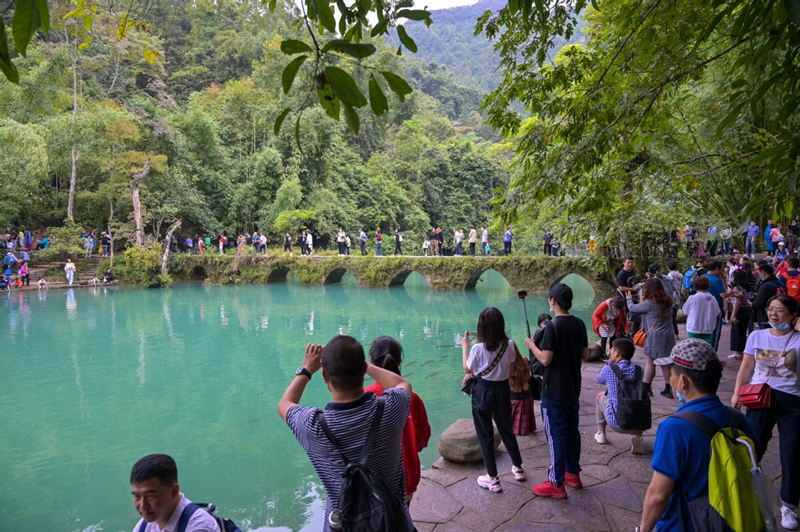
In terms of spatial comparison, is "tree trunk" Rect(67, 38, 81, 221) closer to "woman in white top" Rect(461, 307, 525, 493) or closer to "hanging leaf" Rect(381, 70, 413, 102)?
"woman in white top" Rect(461, 307, 525, 493)

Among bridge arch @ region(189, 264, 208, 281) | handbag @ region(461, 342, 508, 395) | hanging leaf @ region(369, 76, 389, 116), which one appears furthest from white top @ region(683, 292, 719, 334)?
bridge arch @ region(189, 264, 208, 281)

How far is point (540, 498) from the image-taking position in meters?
3.02

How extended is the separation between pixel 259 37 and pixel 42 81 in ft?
48.6

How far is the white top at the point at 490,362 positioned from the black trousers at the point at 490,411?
0.14 ft

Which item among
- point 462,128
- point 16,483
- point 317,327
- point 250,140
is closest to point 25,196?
point 250,140

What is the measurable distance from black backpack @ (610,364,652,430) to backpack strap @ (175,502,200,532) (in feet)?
8.33

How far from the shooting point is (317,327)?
43.5ft

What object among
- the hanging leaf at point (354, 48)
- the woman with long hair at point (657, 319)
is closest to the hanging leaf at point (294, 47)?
the hanging leaf at point (354, 48)

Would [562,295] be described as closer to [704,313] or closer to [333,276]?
[704,313]

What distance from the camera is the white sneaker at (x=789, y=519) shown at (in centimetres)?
254

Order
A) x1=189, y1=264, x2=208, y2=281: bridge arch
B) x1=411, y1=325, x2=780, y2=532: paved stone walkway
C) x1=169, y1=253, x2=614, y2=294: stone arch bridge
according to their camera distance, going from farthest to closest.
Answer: x1=189, y1=264, x2=208, y2=281: bridge arch → x1=169, y1=253, x2=614, y2=294: stone arch bridge → x1=411, y1=325, x2=780, y2=532: paved stone walkway

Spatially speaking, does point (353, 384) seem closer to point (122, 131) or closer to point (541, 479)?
point (541, 479)

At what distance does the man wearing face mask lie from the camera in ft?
5.08

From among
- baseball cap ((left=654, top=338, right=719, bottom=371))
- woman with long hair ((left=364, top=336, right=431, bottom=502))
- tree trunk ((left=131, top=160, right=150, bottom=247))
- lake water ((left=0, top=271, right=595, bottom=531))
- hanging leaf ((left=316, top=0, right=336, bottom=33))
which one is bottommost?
lake water ((left=0, top=271, right=595, bottom=531))
